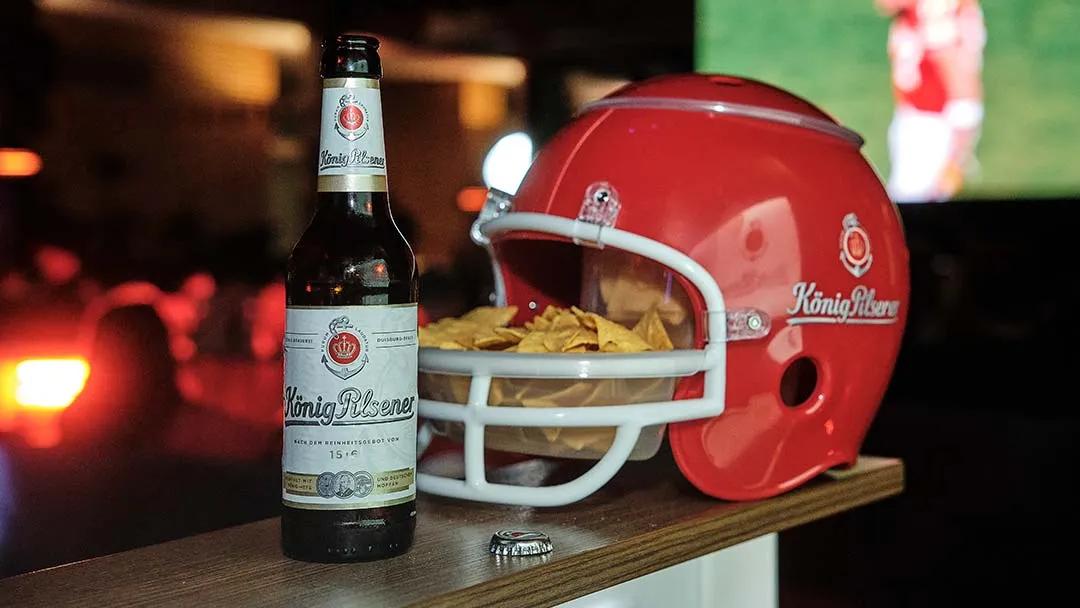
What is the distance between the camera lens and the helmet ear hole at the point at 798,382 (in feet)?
3.83

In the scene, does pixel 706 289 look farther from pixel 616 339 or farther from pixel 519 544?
pixel 519 544

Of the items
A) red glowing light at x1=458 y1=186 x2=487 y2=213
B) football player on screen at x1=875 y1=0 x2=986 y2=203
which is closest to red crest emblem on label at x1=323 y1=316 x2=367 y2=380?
red glowing light at x1=458 y1=186 x2=487 y2=213

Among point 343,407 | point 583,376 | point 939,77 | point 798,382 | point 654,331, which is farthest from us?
point 939,77

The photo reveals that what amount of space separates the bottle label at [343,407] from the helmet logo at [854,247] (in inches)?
17.7

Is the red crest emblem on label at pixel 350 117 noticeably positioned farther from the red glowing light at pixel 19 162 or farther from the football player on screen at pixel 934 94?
the football player on screen at pixel 934 94

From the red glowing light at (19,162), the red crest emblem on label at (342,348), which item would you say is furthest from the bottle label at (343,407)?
the red glowing light at (19,162)

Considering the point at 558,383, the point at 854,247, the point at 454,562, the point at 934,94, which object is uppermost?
the point at 934,94

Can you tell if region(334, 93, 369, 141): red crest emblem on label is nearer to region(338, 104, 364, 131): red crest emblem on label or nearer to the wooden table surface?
region(338, 104, 364, 131): red crest emblem on label

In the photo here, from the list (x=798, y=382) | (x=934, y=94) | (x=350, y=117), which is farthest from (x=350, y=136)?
(x=934, y=94)

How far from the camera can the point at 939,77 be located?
7.07ft

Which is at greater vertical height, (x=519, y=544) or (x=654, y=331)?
(x=654, y=331)

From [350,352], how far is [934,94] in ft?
5.42

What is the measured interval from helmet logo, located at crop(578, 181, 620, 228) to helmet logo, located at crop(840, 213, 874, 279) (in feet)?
0.70

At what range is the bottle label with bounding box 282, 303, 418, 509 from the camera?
81cm
